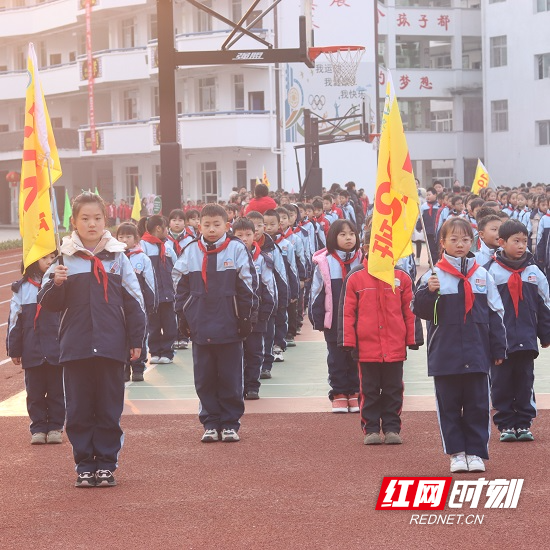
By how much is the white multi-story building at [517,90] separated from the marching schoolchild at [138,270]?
48277 millimetres

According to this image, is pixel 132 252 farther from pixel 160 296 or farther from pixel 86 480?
pixel 86 480

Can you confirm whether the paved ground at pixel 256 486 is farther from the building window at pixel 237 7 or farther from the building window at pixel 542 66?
the building window at pixel 542 66

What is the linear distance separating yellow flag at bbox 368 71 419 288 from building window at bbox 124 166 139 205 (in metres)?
48.7

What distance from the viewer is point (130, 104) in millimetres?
56688

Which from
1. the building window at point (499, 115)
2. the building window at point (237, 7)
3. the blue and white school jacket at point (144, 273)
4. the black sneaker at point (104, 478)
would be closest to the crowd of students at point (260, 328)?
the black sneaker at point (104, 478)

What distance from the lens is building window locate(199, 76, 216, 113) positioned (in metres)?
51.4

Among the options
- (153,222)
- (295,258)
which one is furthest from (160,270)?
(295,258)

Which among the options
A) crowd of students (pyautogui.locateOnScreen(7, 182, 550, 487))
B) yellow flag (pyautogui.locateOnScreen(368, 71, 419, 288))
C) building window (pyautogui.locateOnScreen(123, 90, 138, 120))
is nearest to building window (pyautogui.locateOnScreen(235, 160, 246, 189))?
building window (pyautogui.locateOnScreen(123, 90, 138, 120))

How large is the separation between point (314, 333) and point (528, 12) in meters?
45.9

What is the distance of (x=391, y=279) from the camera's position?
887 cm

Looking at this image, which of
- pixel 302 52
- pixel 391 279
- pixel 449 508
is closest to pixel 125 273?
pixel 391 279

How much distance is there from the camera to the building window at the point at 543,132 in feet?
195

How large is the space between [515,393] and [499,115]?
179ft

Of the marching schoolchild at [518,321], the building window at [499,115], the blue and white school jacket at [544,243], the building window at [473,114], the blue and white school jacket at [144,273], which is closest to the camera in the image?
the marching schoolchild at [518,321]
